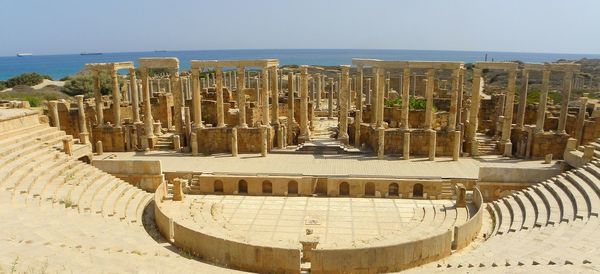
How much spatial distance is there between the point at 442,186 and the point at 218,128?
474 inches

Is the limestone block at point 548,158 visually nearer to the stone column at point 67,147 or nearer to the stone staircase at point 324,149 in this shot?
the stone staircase at point 324,149

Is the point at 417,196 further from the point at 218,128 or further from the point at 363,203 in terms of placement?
the point at 218,128

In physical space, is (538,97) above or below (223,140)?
above

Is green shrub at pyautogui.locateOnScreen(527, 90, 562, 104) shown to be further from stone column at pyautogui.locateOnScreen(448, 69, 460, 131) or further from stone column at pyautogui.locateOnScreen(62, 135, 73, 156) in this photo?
stone column at pyautogui.locateOnScreen(62, 135, 73, 156)

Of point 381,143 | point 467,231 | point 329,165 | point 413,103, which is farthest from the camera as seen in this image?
point 413,103

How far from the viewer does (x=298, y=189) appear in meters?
19.2

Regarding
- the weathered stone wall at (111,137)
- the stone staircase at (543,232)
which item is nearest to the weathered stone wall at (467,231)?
the stone staircase at (543,232)

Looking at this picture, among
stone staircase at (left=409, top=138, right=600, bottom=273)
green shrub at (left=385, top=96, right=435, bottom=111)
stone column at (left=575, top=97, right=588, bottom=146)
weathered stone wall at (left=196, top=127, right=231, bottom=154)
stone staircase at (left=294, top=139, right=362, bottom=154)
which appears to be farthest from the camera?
green shrub at (left=385, top=96, right=435, bottom=111)

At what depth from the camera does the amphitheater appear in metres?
11.5

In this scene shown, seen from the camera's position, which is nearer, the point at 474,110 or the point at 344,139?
the point at 474,110

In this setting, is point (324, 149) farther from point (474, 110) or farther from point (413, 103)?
point (413, 103)

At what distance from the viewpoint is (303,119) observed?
1003 inches

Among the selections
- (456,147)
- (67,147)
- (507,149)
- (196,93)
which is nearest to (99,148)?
(67,147)

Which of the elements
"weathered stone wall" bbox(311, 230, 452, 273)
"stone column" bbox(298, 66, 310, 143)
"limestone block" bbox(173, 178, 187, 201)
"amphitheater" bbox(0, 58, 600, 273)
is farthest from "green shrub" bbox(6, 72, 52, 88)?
"weathered stone wall" bbox(311, 230, 452, 273)
